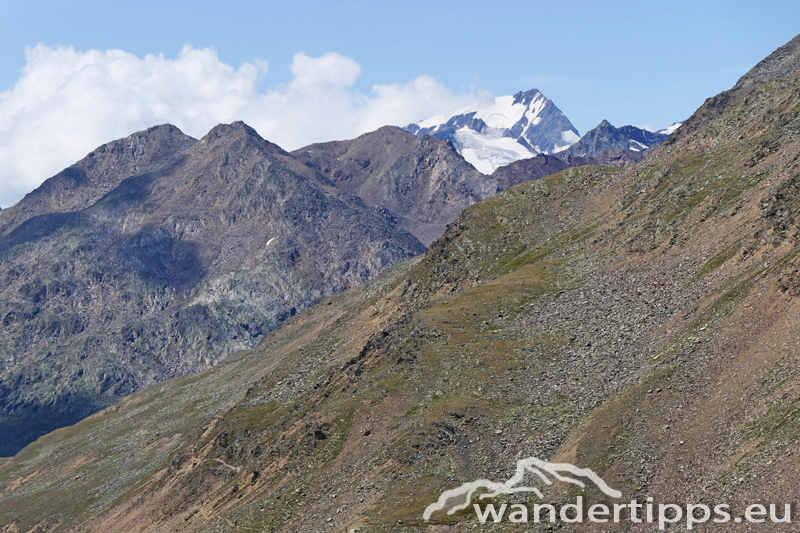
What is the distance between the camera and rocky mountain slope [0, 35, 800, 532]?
59.5 meters

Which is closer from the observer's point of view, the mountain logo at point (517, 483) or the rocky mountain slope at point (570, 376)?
the rocky mountain slope at point (570, 376)

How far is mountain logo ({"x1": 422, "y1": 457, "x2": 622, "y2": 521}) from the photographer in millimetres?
61625

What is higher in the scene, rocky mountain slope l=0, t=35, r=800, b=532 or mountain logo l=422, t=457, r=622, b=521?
rocky mountain slope l=0, t=35, r=800, b=532

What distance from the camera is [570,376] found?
274ft

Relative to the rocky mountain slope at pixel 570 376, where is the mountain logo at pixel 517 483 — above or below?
below

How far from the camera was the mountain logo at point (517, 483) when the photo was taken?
202 ft

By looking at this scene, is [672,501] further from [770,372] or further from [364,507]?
[364,507]

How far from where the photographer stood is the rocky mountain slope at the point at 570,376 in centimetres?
5947

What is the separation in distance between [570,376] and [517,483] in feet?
69.3

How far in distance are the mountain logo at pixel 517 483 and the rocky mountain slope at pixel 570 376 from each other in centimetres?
88

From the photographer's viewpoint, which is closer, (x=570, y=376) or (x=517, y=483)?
(x=517, y=483)

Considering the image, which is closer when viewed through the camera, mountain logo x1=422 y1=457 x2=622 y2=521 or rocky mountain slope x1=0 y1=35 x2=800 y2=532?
rocky mountain slope x1=0 y1=35 x2=800 y2=532

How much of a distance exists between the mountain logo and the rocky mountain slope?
2.88 ft

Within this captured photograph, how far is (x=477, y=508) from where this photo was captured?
6378cm
